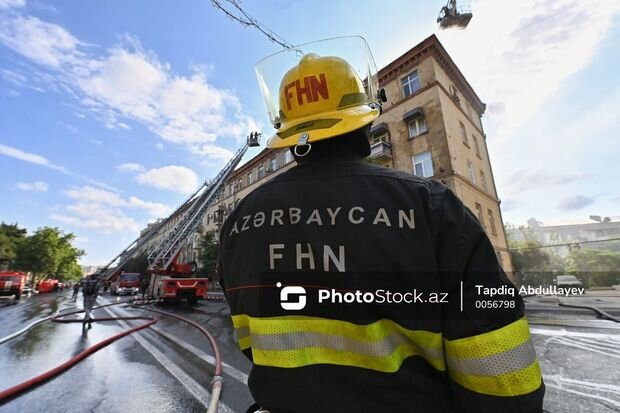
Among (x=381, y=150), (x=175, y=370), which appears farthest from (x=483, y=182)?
(x=175, y=370)

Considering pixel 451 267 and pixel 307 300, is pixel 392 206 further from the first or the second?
pixel 307 300

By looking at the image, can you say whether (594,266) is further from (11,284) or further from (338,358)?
(11,284)

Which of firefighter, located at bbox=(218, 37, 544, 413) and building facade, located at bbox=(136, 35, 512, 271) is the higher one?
building facade, located at bbox=(136, 35, 512, 271)

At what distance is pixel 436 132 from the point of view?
52.1 feet

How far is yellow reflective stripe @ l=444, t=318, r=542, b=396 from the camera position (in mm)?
773

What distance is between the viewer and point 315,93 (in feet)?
4.54

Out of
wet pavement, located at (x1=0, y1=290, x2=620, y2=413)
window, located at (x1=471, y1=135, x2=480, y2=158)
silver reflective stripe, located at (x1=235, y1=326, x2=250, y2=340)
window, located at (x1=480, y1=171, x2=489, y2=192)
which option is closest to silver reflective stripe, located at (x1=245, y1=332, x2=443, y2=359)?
silver reflective stripe, located at (x1=235, y1=326, x2=250, y2=340)

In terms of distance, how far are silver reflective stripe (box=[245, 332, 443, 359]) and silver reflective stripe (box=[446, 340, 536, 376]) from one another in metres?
0.10

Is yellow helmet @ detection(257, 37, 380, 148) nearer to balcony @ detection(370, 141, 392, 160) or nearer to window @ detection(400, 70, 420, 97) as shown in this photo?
balcony @ detection(370, 141, 392, 160)

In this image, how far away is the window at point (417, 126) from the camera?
16688 millimetres

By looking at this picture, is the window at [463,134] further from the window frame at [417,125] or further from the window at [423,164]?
the window at [423,164]

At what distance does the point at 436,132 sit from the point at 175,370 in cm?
1632

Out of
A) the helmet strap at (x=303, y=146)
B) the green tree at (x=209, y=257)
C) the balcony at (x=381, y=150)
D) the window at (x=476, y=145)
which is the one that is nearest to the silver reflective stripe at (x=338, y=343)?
the helmet strap at (x=303, y=146)

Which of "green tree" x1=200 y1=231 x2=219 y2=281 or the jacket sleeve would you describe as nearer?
the jacket sleeve
